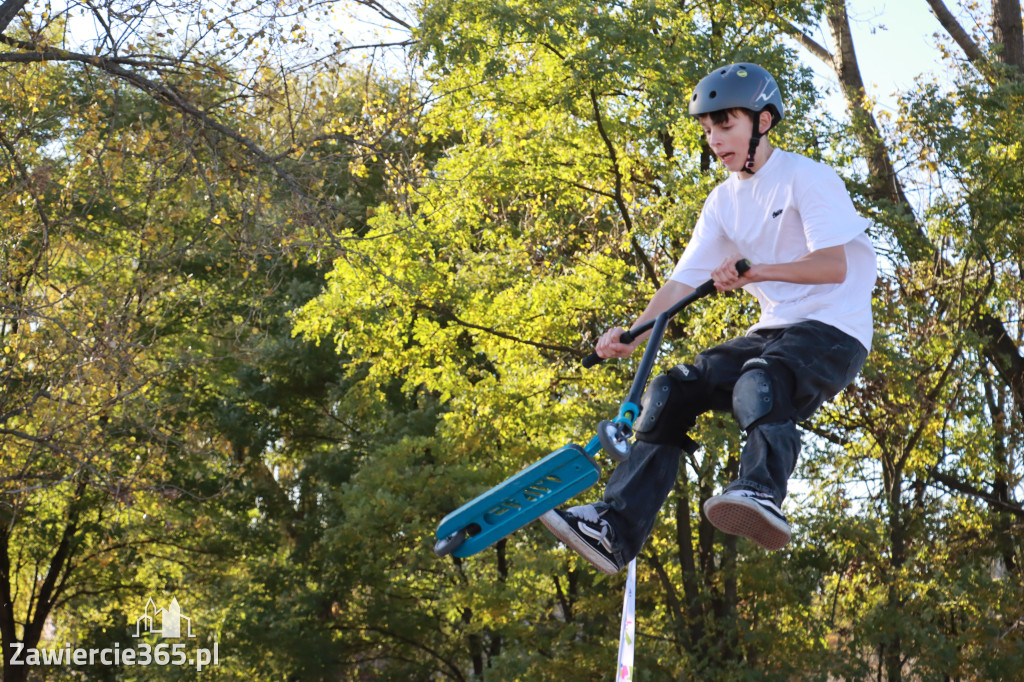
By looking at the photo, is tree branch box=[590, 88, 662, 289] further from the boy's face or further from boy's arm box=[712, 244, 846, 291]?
boy's arm box=[712, 244, 846, 291]

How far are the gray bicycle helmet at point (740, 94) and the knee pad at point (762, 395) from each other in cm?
75

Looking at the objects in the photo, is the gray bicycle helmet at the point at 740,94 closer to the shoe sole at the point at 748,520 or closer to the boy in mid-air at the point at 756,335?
the boy in mid-air at the point at 756,335

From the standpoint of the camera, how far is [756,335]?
13.4ft

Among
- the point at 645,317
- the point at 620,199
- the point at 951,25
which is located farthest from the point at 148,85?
the point at 951,25

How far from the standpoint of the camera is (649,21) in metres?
12.7

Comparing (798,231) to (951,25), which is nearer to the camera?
(798,231)

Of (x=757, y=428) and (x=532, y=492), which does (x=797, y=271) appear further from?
(x=532, y=492)

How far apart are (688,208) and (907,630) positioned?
17.5 ft

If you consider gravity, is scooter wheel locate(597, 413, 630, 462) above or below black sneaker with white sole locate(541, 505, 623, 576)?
above

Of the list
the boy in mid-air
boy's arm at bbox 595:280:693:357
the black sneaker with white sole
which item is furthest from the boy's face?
the black sneaker with white sole

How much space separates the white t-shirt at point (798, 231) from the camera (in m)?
3.64

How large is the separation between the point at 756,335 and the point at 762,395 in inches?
17.8

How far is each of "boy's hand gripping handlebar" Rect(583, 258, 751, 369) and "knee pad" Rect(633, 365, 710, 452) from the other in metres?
0.18

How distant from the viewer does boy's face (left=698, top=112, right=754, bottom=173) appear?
3826 millimetres
